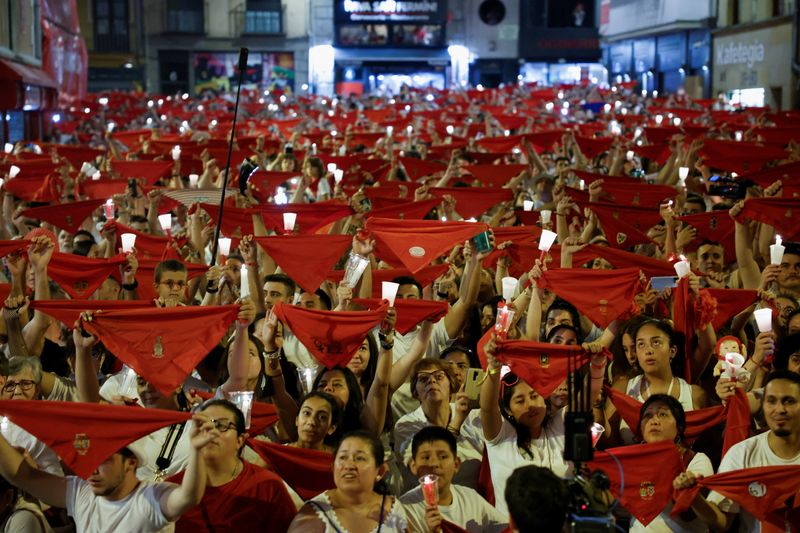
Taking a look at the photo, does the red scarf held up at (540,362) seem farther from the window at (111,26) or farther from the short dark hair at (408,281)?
the window at (111,26)

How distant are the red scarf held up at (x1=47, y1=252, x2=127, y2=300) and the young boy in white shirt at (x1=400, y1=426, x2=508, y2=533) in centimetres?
358

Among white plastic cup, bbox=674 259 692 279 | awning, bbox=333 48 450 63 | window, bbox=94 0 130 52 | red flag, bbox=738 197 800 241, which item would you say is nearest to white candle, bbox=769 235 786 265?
white plastic cup, bbox=674 259 692 279

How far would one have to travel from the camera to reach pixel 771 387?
6.30 metres

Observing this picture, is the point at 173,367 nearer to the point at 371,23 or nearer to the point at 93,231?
the point at 93,231

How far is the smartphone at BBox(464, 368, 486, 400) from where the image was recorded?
7.36 meters

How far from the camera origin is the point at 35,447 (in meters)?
6.17

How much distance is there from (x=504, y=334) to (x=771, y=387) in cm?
138

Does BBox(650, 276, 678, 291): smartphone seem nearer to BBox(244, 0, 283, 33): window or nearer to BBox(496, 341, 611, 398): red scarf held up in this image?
BBox(496, 341, 611, 398): red scarf held up

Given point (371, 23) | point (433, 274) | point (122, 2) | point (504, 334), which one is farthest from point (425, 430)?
point (122, 2)

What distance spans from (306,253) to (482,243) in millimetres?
1458

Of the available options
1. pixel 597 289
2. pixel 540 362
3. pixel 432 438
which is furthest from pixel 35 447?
pixel 597 289

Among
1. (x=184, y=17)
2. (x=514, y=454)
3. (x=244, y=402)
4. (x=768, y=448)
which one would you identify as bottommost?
(x=514, y=454)

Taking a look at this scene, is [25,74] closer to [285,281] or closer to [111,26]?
[285,281]

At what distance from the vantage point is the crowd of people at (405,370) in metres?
5.70
